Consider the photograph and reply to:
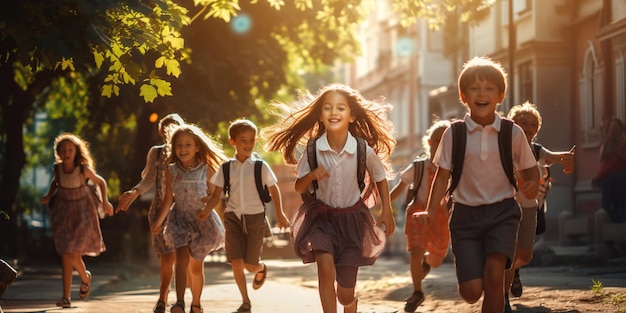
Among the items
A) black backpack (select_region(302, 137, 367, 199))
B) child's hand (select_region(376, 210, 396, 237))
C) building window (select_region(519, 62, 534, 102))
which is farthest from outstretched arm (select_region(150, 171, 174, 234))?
building window (select_region(519, 62, 534, 102))

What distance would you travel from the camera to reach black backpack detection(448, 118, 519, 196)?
8703 millimetres

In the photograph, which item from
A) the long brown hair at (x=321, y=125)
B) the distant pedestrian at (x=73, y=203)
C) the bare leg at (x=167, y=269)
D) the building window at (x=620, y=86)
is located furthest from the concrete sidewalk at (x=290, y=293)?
the building window at (x=620, y=86)

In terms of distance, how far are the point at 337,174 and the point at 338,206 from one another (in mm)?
238

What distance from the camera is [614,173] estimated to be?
20.6 metres

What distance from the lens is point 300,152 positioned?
1050 centimetres

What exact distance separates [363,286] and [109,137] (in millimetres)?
22144

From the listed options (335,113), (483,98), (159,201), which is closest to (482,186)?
(483,98)

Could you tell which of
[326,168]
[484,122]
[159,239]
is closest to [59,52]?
[326,168]

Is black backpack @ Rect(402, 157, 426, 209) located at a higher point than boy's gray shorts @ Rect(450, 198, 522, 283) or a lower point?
higher

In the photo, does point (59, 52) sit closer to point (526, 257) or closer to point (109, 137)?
point (526, 257)

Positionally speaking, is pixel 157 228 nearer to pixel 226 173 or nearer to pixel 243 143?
pixel 226 173

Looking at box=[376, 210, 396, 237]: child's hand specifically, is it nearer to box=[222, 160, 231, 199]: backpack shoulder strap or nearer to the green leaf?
the green leaf

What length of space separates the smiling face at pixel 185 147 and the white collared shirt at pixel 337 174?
302 centimetres

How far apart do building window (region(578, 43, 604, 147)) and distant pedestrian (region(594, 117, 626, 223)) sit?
5.23 meters
